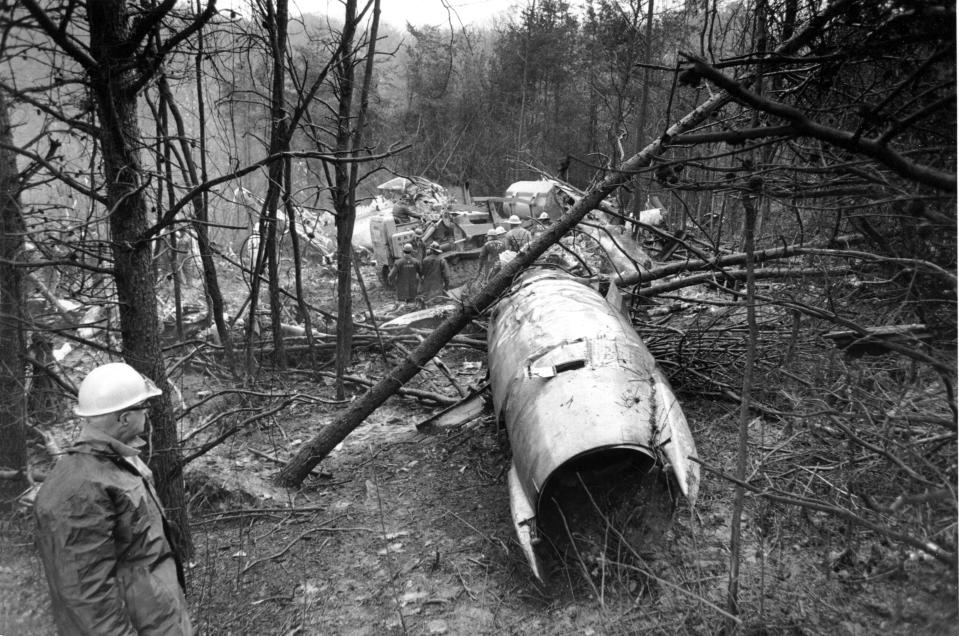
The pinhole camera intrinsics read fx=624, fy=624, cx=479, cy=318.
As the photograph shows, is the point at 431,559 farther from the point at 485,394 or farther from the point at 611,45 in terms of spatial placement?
the point at 611,45

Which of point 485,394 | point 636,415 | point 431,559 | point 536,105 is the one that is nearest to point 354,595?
point 431,559

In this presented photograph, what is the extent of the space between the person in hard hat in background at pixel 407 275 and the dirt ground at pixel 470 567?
7.45 m

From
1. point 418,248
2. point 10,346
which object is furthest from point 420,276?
point 10,346

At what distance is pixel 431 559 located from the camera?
4.43 m

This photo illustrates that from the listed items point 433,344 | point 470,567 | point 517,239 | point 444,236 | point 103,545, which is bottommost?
point 470,567

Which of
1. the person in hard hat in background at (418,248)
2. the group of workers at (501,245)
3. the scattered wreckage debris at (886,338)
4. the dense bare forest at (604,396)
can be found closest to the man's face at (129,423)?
the dense bare forest at (604,396)

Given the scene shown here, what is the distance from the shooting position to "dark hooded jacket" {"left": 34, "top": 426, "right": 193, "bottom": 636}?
239 cm

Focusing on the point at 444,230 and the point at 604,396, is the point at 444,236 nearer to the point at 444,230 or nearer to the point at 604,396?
the point at 444,230

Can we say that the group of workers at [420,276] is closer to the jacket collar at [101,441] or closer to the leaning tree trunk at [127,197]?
the leaning tree trunk at [127,197]

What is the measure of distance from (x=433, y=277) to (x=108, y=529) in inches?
435

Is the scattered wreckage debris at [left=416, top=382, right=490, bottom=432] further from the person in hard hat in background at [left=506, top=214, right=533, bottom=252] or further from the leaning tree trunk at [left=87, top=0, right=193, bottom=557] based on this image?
the person in hard hat in background at [left=506, top=214, right=533, bottom=252]

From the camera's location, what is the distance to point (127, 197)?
10.6 feet

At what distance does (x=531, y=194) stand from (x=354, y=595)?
16.8 meters

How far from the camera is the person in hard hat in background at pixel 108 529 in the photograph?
2.39 metres
